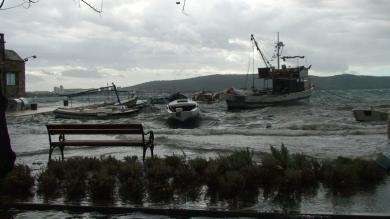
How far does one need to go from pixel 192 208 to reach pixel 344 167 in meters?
3.00

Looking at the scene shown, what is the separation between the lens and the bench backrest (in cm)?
1305

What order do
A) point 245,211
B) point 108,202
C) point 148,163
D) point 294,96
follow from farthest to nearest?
point 294,96 < point 148,163 < point 108,202 < point 245,211

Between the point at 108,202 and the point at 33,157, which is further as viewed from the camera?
the point at 33,157

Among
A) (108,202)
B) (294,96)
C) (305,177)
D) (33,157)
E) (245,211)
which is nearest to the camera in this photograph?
(245,211)

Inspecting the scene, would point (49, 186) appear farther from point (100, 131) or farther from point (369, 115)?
point (369, 115)

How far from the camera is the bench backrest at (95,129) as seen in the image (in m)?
13.1

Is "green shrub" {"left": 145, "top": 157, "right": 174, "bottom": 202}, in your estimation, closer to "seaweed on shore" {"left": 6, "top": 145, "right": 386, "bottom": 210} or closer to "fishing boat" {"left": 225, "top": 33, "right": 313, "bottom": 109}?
"seaweed on shore" {"left": 6, "top": 145, "right": 386, "bottom": 210}

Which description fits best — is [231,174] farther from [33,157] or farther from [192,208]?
[33,157]

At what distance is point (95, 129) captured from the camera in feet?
44.1

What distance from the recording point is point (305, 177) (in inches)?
357

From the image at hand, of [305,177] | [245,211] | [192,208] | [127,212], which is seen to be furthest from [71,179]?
[305,177]

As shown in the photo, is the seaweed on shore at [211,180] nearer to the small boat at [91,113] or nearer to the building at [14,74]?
the small boat at [91,113]

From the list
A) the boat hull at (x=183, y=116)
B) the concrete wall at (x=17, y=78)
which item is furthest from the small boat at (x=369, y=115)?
the concrete wall at (x=17, y=78)

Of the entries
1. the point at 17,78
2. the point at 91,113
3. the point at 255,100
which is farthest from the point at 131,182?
the point at 255,100
